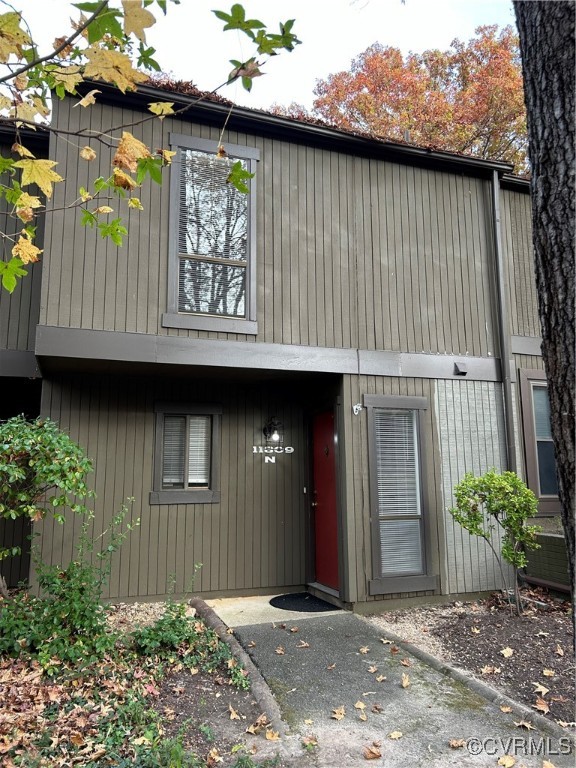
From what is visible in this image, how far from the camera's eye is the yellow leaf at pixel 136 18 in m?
2.47

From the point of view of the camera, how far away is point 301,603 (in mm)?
6586

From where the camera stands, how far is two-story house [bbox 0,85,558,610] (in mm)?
→ 6176

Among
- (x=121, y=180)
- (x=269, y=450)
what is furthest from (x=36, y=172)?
(x=269, y=450)

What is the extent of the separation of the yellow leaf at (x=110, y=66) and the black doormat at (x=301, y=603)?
5.40 meters

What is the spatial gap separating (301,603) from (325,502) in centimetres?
121

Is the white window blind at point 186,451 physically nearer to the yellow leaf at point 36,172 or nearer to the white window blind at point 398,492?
the white window blind at point 398,492

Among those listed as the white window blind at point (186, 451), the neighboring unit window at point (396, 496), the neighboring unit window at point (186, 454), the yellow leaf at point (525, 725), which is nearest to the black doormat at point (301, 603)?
the neighboring unit window at point (396, 496)

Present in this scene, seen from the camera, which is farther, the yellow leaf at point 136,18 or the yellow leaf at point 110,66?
the yellow leaf at point 110,66

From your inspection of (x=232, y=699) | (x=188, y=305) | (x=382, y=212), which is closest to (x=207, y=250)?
(x=188, y=305)

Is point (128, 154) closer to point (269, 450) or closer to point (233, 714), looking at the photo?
point (233, 714)

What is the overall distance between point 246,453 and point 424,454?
87.7 inches

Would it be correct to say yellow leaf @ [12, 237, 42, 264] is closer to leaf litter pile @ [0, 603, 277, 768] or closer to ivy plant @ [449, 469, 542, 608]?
leaf litter pile @ [0, 603, 277, 768]

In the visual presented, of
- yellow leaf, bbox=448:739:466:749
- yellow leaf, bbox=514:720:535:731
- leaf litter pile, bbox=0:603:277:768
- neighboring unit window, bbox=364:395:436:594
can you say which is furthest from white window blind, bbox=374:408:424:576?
yellow leaf, bbox=448:739:466:749

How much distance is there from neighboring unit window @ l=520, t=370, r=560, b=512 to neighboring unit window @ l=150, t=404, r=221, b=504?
413cm
